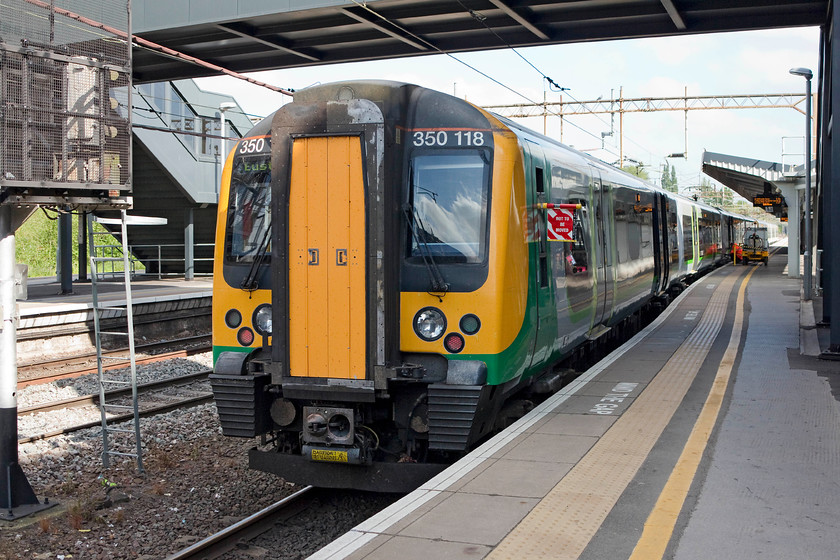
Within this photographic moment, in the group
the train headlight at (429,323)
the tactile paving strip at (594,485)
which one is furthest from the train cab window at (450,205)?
the tactile paving strip at (594,485)

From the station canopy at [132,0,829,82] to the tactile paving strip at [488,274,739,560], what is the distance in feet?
31.9

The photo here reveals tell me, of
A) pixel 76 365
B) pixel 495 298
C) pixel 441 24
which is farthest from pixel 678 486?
pixel 441 24

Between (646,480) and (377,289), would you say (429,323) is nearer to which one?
(377,289)

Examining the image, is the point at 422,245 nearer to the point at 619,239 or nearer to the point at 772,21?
the point at 619,239

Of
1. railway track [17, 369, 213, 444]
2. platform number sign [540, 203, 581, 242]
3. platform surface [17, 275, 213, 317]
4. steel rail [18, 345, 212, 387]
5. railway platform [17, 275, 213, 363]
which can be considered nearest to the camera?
platform number sign [540, 203, 581, 242]

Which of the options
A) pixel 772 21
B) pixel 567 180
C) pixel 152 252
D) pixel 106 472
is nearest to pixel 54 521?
pixel 106 472

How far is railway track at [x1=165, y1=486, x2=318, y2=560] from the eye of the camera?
6375 mm

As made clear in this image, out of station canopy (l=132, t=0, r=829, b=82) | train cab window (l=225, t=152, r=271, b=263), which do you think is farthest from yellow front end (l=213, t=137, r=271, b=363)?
station canopy (l=132, t=0, r=829, b=82)

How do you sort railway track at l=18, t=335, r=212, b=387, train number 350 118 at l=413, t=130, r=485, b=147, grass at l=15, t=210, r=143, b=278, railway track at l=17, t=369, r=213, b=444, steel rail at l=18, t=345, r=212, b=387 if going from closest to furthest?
1. train number 350 118 at l=413, t=130, r=485, b=147
2. railway track at l=17, t=369, r=213, b=444
3. steel rail at l=18, t=345, r=212, b=387
4. railway track at l=18, t=335, r=212, b=387
5. grass at l=15, t=210, r=143, b=278

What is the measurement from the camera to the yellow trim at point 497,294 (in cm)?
646

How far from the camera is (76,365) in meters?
14.7

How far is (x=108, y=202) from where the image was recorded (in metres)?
8.59

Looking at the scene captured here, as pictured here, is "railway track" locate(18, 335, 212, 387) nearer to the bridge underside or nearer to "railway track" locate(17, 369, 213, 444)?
"railway track" locate(17, 369, 213, 444)

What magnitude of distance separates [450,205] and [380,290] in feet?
2.94
